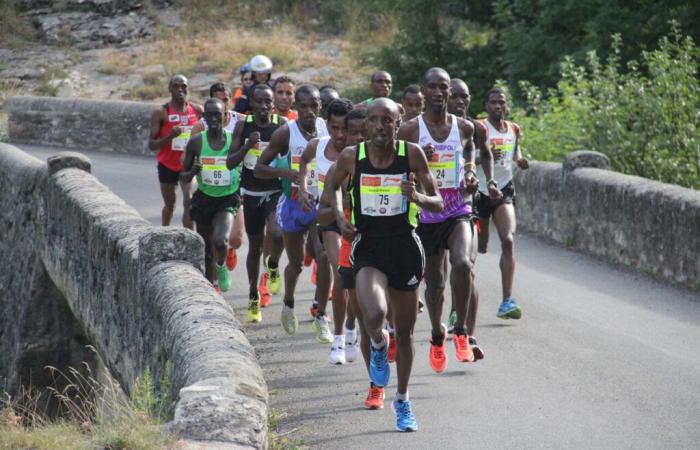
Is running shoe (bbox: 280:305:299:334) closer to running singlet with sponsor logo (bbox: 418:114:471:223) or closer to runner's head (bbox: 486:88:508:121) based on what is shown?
running singlet with sponsor logo (bbox: 418:114:471:223)

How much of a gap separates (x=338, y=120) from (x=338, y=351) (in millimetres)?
1664

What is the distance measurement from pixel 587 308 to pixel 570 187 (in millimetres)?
3951

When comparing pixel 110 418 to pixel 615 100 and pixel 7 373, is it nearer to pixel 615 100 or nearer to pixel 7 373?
pixel 7 373

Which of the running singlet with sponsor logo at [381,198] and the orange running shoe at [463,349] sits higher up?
the running singlet with sponsor logo at [381,198]

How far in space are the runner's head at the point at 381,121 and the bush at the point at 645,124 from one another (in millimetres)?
8743

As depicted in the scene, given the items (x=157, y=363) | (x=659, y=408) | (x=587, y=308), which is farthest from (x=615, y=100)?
(x=157, y=363)

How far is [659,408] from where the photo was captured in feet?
27.8

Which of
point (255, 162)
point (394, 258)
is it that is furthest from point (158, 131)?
point (394, 258)

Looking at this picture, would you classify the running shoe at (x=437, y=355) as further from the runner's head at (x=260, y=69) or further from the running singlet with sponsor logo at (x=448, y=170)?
the runner's head at (x=260, y=69)

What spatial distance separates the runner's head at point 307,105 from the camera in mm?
10359

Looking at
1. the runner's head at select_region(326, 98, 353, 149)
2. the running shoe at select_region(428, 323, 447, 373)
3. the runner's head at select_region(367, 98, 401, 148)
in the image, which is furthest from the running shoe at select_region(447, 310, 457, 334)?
the runner's head at select_region(367, 98, 401, 148)

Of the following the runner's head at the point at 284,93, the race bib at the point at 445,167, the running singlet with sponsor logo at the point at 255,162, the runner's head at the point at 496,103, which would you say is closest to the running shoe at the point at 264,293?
the running singlet with sponsor logo at the point at 255,162

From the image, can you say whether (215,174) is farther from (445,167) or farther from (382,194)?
(382,194)

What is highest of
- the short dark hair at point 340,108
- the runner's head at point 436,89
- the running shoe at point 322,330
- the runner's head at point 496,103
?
the runner's head at point 436,89
